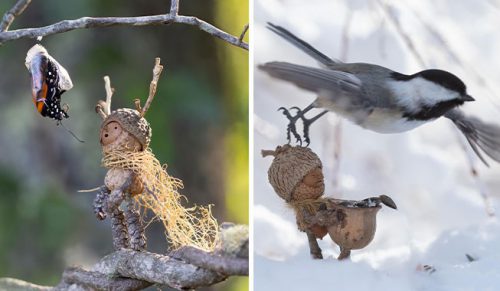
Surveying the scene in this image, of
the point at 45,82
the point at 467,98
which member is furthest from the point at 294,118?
the point at 45,82

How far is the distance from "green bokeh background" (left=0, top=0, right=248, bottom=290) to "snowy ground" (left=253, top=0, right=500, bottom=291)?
2.60ft

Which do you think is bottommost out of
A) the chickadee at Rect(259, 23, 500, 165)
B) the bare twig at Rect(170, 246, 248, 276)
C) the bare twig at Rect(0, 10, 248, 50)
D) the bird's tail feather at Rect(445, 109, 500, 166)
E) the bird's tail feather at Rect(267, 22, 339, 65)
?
the bare twig at Rect(170, 246, 248, 276)

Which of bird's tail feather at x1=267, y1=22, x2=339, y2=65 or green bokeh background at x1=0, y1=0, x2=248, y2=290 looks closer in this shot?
bird's tail feather at x1=267, y1=22, x2=339, y2=65

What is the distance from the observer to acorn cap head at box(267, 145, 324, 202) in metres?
1.03

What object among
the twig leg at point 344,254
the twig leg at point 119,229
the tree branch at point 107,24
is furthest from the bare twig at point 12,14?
the twig leg at point 344,254

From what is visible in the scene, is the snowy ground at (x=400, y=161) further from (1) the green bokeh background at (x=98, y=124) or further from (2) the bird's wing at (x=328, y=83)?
(1) the green bokeh background at (x=98, y=124)

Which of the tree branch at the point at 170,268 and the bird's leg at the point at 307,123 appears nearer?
the tree branch at the point at 170,268

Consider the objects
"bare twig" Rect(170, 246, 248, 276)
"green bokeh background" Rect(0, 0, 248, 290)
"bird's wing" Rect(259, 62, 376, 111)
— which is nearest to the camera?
"bare twig" Rect(170, 246, 248, 276)

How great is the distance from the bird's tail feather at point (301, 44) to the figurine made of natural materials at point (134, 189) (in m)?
0.16

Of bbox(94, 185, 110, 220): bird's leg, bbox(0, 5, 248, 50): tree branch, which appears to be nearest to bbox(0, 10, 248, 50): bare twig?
bbox(0, 5, 248, 50): tree branch

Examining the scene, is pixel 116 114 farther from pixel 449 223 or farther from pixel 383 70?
pixel 449 223

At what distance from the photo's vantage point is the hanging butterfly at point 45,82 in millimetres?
1048

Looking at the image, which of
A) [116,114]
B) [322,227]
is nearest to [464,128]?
[322,227]

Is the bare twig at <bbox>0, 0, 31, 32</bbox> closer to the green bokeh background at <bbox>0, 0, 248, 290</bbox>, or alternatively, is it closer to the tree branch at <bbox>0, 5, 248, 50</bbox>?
the tree branch at <bbox>0, 5, 248, 50</bbox>
